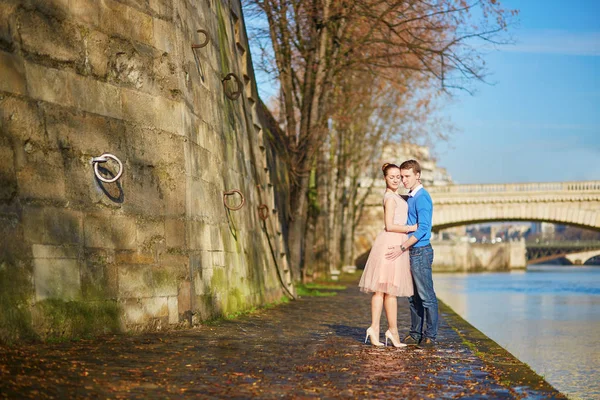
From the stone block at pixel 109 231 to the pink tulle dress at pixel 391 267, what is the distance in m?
2.42

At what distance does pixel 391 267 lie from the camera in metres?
9.62

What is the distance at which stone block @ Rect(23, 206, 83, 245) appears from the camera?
26.1 ft

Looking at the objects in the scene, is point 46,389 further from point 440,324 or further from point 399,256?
point 440,324

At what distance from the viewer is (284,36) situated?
68.1 feet

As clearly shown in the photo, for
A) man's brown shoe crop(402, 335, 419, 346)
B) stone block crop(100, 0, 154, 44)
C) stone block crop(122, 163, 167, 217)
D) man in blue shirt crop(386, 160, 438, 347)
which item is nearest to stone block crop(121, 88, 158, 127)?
stone block crop(122, 163, 167, 217)

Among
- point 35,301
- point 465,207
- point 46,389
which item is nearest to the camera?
point 46,389

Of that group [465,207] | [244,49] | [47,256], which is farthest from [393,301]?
[465,207]

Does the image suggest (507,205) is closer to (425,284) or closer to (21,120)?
(425,284)

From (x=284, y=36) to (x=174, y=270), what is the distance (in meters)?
12.0

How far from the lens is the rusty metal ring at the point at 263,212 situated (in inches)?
608

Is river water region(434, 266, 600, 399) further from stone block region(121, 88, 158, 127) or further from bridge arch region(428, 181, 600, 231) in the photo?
bridge arch region(428, 181, 600, 231)

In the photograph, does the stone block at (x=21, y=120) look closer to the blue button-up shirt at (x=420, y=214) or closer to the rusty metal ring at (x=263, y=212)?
the blue button-up shirt at (x=420, y=214)

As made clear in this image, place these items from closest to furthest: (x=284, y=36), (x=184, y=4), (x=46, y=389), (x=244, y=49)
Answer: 1. (x=46, y=389)
2. (x=184, y=4)
3. (x=244, y=49)
4. (x=284, y=36)

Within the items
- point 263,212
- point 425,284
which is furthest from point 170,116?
point 263,212
